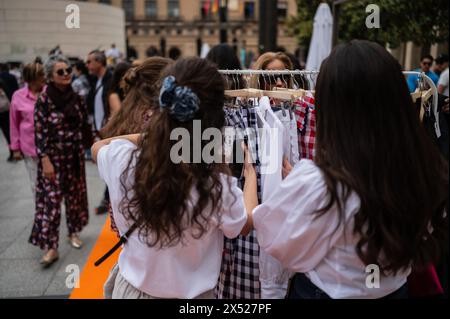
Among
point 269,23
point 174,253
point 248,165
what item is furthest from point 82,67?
point 174,253

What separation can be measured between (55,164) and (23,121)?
0.69 meters

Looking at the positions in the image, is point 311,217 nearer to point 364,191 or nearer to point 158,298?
point 364,191

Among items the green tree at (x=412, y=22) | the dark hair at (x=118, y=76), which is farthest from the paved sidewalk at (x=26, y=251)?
the green tree at (x=412, y=22)

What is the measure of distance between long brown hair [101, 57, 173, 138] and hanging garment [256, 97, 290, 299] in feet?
2.15

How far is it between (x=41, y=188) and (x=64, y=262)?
73cm

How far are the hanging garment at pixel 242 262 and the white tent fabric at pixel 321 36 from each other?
4.57m

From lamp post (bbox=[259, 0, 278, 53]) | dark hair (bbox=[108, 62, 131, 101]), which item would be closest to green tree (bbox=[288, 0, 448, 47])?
lamp post (bbox=[259, 0, 278, 53])

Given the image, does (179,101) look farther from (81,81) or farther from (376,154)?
(81,81)

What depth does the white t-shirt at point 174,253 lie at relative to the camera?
1.44m

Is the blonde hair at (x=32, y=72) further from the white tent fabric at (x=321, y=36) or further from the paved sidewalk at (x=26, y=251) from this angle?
the white tent fabric at (x=321, y=36)

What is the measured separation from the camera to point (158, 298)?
1519 mm

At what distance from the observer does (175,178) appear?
1.36 metres

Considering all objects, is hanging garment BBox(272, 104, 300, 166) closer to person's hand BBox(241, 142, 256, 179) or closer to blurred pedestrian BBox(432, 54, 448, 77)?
person's hand BBox(241, 142, 256, 179)

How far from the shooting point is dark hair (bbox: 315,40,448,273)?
1248 mm
